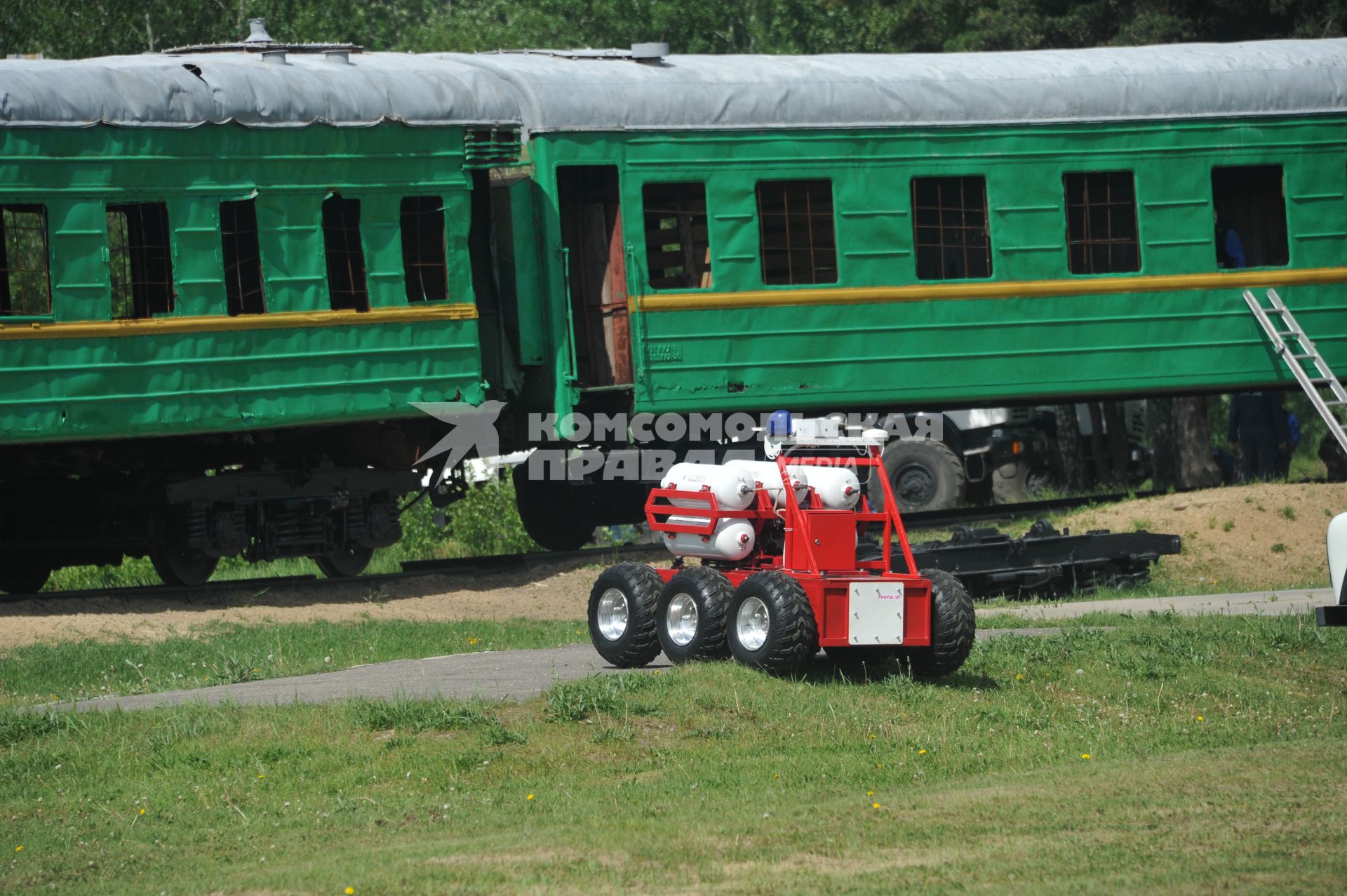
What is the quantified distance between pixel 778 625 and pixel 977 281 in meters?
8.22

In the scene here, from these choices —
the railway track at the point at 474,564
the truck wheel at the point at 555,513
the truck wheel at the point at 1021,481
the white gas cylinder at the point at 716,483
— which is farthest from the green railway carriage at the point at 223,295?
the truck wheel at the point at 1021,481

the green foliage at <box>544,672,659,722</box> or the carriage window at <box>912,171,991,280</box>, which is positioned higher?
the carriage window at <box>912,171,991,280</box>

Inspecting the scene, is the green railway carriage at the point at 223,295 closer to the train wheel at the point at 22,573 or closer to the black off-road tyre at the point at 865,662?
the train wheel at the point at 22,573

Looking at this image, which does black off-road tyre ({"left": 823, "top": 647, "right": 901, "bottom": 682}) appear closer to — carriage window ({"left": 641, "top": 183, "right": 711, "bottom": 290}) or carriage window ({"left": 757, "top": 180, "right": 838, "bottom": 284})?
carriage window ({"left": 641, "top": 183, "right": 711, "bottom": 290})

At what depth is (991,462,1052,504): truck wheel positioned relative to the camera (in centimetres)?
2434

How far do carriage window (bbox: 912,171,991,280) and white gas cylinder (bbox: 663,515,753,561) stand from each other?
22.7 ft

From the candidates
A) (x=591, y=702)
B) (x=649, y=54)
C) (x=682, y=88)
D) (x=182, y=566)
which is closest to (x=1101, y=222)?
(x=682, y=88)

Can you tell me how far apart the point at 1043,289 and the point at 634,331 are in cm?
410

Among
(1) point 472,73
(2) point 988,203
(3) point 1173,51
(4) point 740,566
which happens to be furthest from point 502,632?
(3) point 1173,51

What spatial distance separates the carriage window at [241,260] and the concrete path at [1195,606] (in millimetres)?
6490

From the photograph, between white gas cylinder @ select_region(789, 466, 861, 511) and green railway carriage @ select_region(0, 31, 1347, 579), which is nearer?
white gas cylinder @ select_region(789, 466, 861, 511)

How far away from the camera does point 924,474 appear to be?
68.4ft

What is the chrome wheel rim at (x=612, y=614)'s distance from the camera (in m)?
11.0

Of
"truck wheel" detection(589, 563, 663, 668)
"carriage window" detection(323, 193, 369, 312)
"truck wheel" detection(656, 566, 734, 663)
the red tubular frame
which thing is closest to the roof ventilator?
"carriage window" detection(323, 193, 369, 312)
